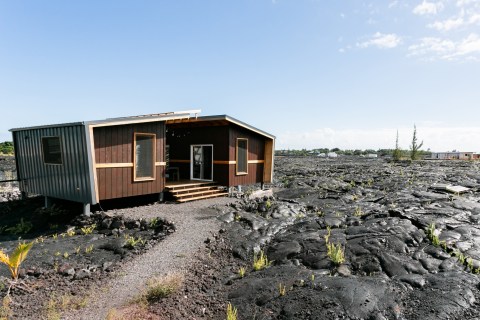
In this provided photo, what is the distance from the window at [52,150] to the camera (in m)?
11.9

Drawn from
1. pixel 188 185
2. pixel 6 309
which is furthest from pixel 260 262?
pixel 188 185

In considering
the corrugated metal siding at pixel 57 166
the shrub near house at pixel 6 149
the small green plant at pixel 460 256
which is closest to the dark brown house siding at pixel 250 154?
the corrugated metal siding at pixel 57 166

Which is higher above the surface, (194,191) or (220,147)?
(220,147)

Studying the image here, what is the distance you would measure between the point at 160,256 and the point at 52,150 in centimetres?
779

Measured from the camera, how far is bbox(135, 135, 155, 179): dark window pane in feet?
40.6

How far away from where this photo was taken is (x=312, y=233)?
9.46m

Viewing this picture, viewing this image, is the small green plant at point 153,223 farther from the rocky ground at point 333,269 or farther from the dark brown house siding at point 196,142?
the dark brown house siding at point 196,142

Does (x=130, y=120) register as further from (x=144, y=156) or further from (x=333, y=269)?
(x=333, y=269)

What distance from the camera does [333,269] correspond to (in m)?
7.20

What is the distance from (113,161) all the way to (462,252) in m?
Result: 11.5

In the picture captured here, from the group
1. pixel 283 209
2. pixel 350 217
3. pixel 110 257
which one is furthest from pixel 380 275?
pixel 110 257

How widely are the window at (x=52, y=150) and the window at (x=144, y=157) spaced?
2859 mm

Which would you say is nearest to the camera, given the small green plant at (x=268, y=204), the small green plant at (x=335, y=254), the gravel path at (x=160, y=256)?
the gravel path at (x=160, y=256)

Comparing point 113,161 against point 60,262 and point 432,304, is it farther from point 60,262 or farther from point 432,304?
point 432,304
